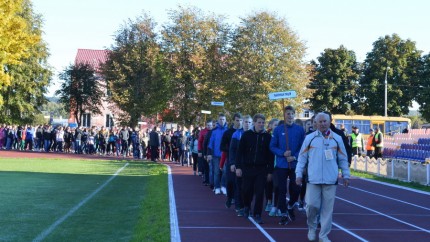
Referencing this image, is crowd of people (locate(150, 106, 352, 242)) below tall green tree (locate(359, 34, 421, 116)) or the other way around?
below

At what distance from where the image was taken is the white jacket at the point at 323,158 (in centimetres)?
920

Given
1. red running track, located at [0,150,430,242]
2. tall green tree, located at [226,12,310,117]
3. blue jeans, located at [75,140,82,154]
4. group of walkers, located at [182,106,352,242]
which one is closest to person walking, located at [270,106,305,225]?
group of walkers, located at [182,106,352,242]

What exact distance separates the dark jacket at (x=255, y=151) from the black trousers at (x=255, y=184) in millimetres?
87

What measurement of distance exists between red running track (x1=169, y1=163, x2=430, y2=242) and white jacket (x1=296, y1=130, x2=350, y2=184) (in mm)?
1069

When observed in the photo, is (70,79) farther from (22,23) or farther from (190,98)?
(22,23)

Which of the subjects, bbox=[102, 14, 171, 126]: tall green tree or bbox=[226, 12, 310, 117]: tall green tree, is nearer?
bbox=[226, 12, 310, 117]: tall green tree

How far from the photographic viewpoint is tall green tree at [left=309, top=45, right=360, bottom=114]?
258ft

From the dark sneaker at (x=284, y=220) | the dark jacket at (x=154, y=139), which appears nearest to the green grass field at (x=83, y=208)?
the dark sneaker at (x=284, y=220)

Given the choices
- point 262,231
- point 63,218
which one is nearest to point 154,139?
point 63,218

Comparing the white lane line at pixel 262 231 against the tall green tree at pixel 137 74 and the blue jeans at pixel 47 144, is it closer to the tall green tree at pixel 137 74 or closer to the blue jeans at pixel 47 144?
the blue jeans at pixel 47 144

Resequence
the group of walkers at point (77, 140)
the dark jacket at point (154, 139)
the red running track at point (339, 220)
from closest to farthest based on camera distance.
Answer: the red running track at point (339, 220) < the dark jacket at point (154, 139) < the group of walkers at point (77, 140)

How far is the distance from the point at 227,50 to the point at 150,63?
285 inches

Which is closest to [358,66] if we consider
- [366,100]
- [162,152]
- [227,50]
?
[366,100]

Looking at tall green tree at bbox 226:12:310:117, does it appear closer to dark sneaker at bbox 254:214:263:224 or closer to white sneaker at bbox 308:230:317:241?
dark sneaker at bbox 254:214:263:224
